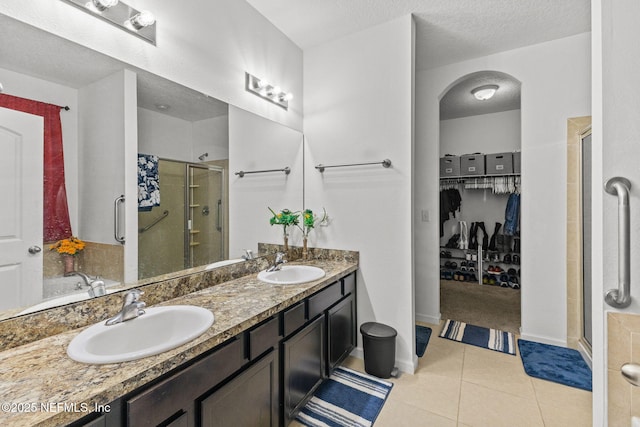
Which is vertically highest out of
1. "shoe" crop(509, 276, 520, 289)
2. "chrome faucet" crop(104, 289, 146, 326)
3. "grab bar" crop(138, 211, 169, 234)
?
"grab bar" crop(138, 211, 169, 234)

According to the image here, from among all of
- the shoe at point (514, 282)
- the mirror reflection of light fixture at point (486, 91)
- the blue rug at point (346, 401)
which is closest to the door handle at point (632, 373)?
the blue rug at point (346, 401)

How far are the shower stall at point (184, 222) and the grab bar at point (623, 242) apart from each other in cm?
195

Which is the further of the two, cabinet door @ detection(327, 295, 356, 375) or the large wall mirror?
cabinet door @ detection(327, 295, 356, 375)

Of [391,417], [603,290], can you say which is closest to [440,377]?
[391,417]

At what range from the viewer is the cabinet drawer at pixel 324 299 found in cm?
183

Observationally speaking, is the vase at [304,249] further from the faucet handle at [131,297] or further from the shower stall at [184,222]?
the faucet handle at [131,297]

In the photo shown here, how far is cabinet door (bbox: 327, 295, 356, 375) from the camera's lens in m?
2.07

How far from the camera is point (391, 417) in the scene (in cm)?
177

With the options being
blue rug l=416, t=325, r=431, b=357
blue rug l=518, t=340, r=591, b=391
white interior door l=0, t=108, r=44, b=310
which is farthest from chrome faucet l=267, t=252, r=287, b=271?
blue rug l=518, t=340, r=591, b=391

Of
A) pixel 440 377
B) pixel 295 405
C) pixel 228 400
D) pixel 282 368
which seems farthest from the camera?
pixel 440 377

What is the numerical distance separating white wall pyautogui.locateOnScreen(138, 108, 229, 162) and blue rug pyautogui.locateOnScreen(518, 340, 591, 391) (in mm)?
2884

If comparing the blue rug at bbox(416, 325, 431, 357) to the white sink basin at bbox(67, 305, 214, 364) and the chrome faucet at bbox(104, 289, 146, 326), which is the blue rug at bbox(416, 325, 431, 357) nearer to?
the white sink basin at bbox(67, 305, 214, 364)

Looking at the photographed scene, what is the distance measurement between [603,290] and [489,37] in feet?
8.17

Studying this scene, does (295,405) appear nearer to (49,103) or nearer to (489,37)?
(49,103)
